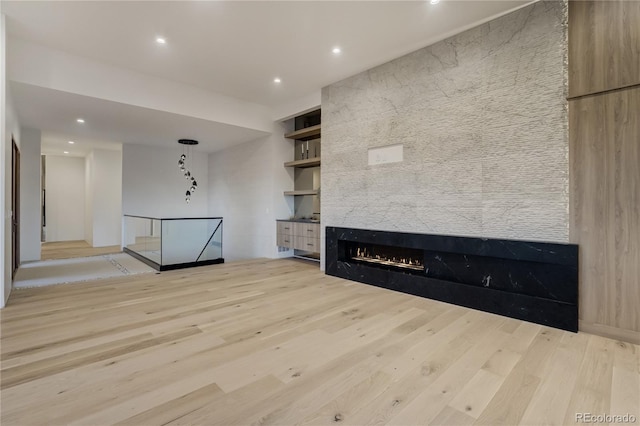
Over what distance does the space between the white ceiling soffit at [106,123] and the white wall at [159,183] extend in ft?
1.50

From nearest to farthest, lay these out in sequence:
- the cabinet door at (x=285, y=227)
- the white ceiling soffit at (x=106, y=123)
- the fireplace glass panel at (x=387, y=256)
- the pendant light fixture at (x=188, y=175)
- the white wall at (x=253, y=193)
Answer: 1. the fireplace glass panel at (x=387, y=256)
2. the white ceiling soffit at (x=106, y=123)
3. the cabinet door at (x=285, y=227)
4. the white wall at (x=253, y=193)
5. the pendant light fixture at (x=188, y=175)

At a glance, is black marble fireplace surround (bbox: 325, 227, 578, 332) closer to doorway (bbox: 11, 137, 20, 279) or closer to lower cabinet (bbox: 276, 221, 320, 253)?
lower cabinet (bbox: 276, 221, 320, 253)

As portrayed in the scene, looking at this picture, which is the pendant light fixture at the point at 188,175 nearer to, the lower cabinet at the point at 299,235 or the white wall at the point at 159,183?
the white wall at the point at 159,183

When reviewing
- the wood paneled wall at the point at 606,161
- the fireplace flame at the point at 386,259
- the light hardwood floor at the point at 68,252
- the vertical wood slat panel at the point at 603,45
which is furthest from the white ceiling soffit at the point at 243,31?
the light hardwood floor at the point at 68,252

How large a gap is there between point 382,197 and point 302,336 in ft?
8.79

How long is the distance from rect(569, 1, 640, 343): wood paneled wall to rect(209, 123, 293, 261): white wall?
17.9 feet

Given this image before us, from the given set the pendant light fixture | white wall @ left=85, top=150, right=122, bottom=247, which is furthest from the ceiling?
white wall @ left=85, top=150, right=122, bottom=247

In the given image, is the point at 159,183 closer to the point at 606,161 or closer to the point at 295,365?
the point at 295,365

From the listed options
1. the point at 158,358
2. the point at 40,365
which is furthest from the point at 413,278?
the point at 40,365

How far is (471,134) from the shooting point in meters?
3.75

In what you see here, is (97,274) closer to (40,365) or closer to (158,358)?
(40,365)

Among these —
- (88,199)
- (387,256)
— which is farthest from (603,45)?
(88,199)

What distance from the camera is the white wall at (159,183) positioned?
27.9 feet

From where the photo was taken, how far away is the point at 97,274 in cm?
530
